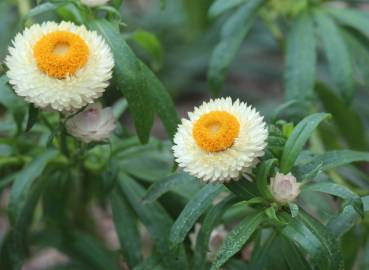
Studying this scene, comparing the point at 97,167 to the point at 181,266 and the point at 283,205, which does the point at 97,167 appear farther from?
the point at 283,205

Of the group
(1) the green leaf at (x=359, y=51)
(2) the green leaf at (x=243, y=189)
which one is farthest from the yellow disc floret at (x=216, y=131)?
(1) the green leaf at (x=359, y=51)

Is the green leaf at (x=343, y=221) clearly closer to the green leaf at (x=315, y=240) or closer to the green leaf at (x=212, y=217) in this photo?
the green leaf at (x=315, y=240)

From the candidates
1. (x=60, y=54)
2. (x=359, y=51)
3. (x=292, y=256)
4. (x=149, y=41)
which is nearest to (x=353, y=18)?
(x=359, y=51)

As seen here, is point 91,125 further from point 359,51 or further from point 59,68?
point 359,51

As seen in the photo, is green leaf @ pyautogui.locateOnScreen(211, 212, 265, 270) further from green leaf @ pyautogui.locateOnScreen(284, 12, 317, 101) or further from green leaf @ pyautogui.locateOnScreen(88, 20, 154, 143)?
green leaf @ pyautogui.locateOnScreen(284, 12, 317, 101)

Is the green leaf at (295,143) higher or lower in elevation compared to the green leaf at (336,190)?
higher

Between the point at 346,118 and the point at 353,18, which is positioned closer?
the point at 353,18
